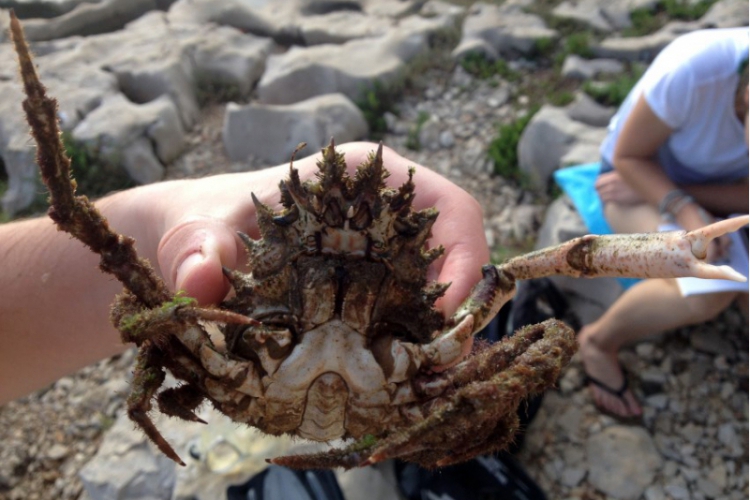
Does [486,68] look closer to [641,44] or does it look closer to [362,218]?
[641,44]

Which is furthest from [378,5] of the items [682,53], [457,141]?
[682,53]

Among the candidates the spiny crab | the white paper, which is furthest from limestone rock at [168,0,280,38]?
the spiny crab

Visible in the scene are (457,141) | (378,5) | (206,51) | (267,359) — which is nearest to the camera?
(267,359)

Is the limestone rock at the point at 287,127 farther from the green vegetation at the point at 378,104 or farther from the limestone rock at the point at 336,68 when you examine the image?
the limestone rock at the point at 336,68

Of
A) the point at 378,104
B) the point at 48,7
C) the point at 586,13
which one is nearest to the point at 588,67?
the point at 586,13

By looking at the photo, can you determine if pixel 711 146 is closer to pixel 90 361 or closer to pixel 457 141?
pixel 457 141

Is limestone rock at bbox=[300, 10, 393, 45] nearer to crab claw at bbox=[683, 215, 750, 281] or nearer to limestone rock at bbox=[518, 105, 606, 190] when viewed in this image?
limestone rock at bbox=[518, 105, 606, 190]
